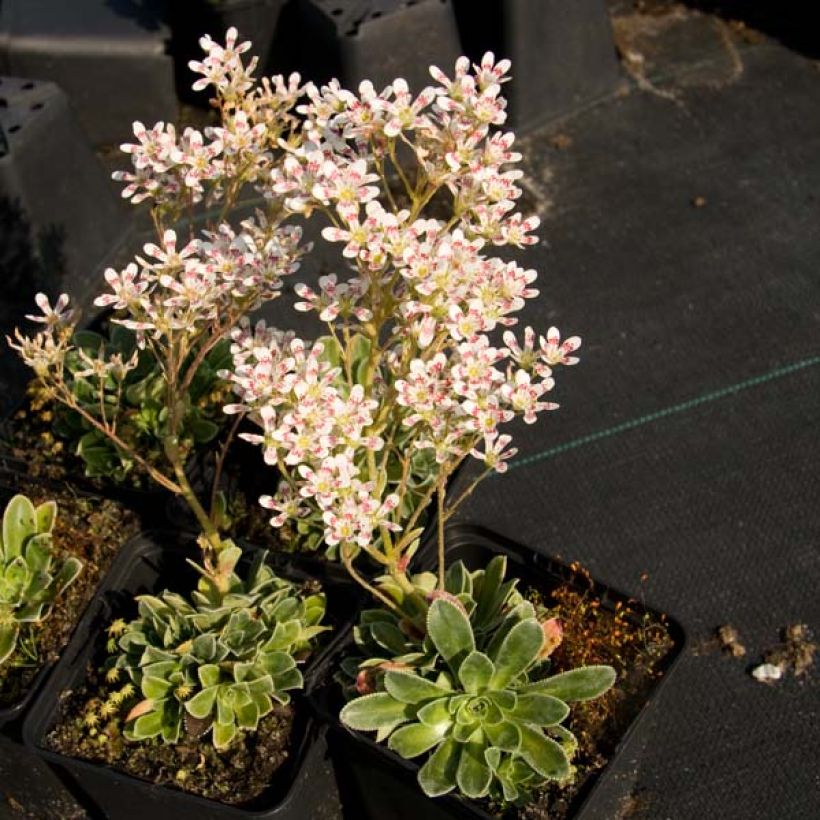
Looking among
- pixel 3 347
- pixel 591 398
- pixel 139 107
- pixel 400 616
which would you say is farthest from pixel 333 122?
pixel 139 107

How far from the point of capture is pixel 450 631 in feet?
5.13

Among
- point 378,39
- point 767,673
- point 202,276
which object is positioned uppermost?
point 202,276

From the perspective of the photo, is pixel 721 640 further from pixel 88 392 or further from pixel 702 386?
pixel 88 392

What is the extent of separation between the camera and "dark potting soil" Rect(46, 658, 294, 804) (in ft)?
5.43

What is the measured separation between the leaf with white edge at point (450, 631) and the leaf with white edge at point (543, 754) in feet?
0.42

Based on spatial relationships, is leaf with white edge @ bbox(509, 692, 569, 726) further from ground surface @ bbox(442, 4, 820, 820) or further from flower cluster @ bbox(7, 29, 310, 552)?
flower cluster @ bbox(7, 29, 310, 552)

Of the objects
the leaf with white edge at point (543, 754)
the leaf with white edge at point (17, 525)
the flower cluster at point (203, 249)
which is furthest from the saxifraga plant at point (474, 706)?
the leaf with white edge at point (17, 525)

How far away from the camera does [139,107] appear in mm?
3057

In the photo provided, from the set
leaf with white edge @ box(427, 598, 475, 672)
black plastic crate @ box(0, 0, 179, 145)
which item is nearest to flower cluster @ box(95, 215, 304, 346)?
leaf with white edge @ box(427, 598, 475, 672)

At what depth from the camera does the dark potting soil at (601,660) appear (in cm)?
162

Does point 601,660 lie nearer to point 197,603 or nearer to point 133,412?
point 197,603

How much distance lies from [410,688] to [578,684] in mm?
227

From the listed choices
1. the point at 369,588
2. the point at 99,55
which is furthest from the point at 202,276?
the point at 99,55

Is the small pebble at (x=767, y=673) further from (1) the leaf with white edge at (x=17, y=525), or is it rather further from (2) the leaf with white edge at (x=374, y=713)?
(1) the leaf with white edge at (x=17, y=525)
